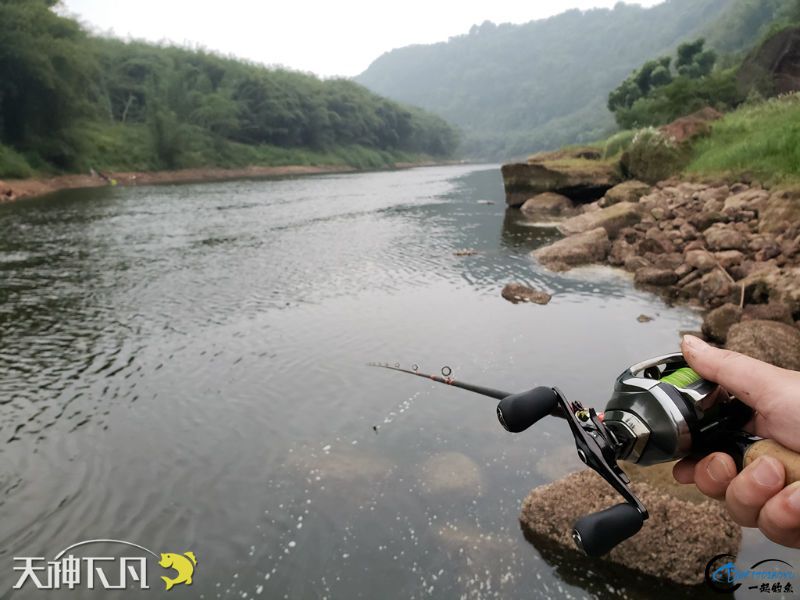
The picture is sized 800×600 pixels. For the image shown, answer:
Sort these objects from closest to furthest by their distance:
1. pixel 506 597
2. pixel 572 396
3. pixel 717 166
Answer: pixel 506 597, pixel 572 396, pixel 717 166

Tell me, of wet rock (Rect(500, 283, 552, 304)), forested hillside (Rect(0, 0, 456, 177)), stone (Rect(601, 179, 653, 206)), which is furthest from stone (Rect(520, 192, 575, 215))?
forested hillside (Rect(0, 0, 456, 177))

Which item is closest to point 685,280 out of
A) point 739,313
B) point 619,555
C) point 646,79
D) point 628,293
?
point 628,293

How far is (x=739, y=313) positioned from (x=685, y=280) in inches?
146

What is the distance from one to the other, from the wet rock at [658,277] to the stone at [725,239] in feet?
5.27

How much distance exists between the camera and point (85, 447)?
258 inches

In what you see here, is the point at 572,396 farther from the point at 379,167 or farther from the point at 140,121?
the point at 379,167

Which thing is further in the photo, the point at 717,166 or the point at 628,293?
Answer: the point at 717,166

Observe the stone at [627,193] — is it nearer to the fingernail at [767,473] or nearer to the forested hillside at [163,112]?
the fingernail at [767,473]

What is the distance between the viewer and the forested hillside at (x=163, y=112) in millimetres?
47531

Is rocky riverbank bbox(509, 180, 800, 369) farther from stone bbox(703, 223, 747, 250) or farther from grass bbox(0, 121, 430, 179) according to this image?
grass bbox(0, 121, 430, 179)

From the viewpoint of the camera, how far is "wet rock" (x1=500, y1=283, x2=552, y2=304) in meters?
12.2

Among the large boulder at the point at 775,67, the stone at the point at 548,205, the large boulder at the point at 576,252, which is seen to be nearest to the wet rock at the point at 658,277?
the large boulder at the point at 576,252

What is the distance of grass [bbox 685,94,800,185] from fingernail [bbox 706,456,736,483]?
16.0 metres

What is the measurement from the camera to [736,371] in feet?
6.55
